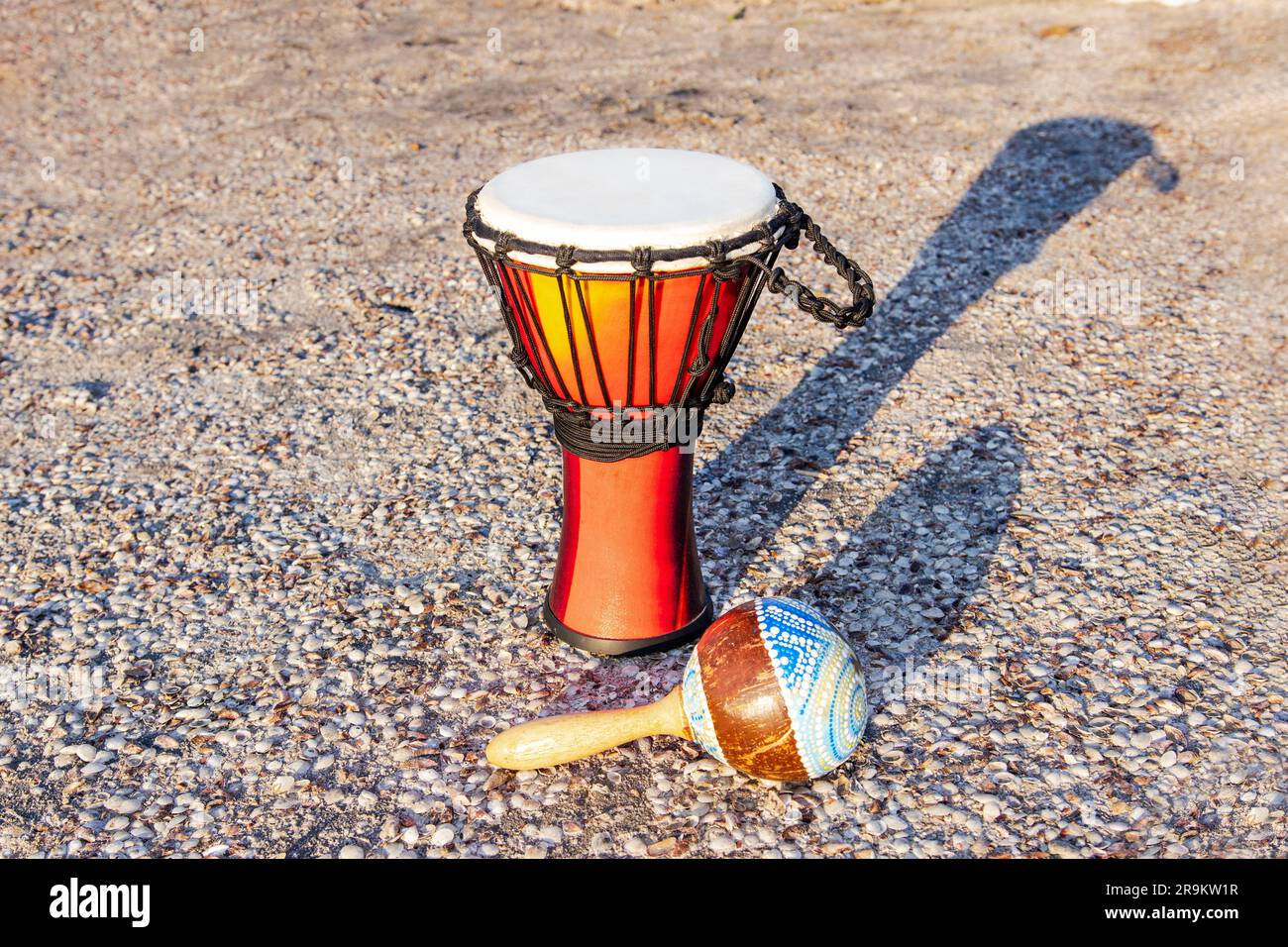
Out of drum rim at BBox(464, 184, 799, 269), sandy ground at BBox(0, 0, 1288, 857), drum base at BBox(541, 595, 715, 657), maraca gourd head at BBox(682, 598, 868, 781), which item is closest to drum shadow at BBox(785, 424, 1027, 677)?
sandy ground at BBox(0, 0, 1288, 857)

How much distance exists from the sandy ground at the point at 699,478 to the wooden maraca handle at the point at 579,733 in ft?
0.31

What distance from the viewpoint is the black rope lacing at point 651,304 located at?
2539 mm

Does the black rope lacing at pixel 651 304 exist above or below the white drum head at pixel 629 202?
below

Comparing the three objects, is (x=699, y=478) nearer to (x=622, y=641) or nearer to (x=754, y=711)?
(x=622, y=641)

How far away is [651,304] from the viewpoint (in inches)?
103

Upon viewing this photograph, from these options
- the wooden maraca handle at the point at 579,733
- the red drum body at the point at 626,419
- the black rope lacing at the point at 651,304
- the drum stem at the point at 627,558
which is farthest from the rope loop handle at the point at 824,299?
the wooden maraca handle at the point at 579,733

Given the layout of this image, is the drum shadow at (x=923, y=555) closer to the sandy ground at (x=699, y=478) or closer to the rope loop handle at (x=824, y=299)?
the sandy ground at (x=699, y=478)

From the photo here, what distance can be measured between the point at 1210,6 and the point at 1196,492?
6.71 m

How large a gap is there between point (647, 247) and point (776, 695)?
39.6 inches

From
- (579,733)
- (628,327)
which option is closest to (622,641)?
(579,733)

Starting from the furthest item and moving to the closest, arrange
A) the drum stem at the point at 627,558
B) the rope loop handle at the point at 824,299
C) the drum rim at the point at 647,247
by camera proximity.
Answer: the drum stem at the point at 627,558, the rope loop handle at the point at 824,299, the drum rim at the point at 647,247

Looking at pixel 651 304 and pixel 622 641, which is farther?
pixel 622 641
